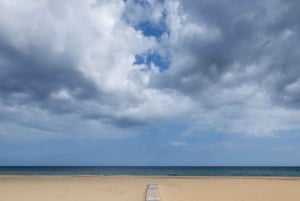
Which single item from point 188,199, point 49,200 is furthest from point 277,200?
point 49,200

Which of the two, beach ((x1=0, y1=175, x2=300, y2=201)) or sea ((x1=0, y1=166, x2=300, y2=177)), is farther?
sea ((x1=0, y1=166, x2=300, y2=177))

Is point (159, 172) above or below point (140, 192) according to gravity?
above

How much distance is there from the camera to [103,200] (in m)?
16.0

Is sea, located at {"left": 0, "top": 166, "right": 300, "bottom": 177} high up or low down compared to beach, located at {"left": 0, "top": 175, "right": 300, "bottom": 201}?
up

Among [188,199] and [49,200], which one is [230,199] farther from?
[49,200]

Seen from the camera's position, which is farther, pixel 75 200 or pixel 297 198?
pixel 297 198

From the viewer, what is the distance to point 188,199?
16.6 metres

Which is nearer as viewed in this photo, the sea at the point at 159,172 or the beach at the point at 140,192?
the beach at the point at 140,192

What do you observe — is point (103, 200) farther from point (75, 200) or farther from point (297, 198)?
point (297, 198)

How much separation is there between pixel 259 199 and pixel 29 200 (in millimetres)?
10864

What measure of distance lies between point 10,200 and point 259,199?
38.6 ft

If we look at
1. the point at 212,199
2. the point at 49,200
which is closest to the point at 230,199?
the point at 212,199

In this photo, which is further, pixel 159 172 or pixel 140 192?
pixel 159 172

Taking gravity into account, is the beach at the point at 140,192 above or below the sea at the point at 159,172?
below
